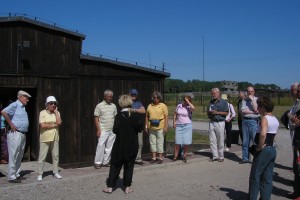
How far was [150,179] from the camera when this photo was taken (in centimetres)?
799

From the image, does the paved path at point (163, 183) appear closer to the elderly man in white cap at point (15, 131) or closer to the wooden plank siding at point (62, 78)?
the elderly man in white cap at point (15, 131)

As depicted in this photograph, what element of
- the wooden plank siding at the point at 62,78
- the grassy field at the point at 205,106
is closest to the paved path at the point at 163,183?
the wooden plank siding at the point at 62,78

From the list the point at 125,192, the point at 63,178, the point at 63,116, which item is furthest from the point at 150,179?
the point at 63,116

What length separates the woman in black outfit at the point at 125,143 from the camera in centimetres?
673

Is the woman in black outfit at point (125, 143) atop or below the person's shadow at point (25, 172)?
atop

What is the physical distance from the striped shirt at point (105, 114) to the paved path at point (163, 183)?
99 centimetres

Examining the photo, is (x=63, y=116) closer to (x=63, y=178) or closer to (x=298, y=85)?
(x=63, y=178)

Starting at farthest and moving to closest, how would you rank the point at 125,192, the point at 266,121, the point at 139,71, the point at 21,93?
1. the point at 139,71
2. the point at 21,93
3. the point at 125,192
4. the point at 266,121

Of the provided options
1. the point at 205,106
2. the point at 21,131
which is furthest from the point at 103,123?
→ the point at 205,106

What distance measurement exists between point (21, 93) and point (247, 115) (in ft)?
17.2

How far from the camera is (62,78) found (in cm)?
1104

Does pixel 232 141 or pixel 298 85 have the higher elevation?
pixel 298 85

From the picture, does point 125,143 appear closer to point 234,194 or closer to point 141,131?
point 141,131

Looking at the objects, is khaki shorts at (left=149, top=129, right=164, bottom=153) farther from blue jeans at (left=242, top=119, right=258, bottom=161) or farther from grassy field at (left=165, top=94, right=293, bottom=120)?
grassy field at (left=165, top=94, right=293, bottom=120)
